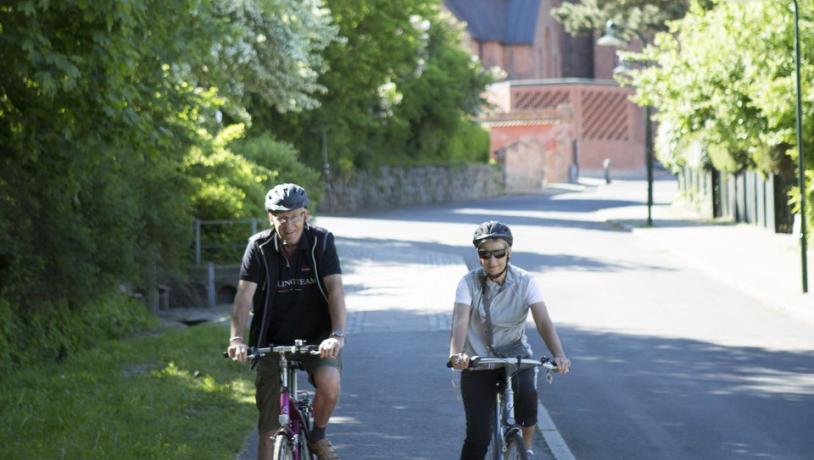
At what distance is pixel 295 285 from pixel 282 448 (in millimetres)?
801

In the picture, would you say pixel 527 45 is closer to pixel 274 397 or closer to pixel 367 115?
pixel 367 115

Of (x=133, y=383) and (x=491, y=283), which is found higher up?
(x=491, y=283)

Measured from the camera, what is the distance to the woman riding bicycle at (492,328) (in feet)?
25.0

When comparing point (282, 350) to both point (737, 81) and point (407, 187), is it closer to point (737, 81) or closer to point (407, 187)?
point (737, 81)

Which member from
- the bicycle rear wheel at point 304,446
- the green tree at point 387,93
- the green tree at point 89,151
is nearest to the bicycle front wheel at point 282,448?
the bicycle rear wheel at point 304,446

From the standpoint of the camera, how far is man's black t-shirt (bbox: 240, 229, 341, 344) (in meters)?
7.58

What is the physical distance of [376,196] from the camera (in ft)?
200

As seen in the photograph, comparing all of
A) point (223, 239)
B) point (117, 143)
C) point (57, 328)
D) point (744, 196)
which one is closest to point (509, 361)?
point (117, 143)

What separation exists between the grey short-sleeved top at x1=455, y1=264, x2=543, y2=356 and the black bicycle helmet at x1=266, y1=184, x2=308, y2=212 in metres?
0.89

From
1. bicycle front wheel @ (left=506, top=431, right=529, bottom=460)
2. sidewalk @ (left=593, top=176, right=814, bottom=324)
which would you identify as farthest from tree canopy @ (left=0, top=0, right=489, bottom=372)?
sidewalk @ (left=593, top=176, right=814, bottom=324)

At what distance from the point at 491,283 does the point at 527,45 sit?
9603cm

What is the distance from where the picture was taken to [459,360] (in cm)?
742

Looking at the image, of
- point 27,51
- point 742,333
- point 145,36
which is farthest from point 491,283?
point 742,333

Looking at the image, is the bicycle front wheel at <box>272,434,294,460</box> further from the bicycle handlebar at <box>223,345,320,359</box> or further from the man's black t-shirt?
the man's black t-shirt
